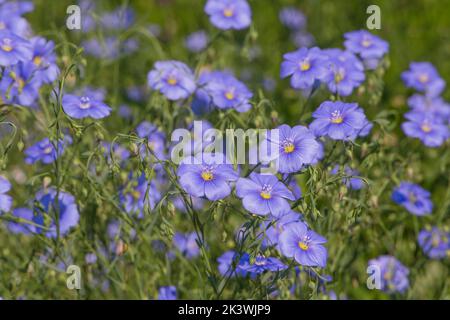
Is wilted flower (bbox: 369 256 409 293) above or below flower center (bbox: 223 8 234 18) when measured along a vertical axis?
below

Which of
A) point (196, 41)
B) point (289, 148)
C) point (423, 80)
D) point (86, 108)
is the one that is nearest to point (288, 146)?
point (289, 148)

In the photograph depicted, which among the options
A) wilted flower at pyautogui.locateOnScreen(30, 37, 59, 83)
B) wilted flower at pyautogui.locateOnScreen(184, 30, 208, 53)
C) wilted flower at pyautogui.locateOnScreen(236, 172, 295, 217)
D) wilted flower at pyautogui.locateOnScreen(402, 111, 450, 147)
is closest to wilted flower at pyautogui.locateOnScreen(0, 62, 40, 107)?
wilted flower at pyautogui.locateOnScreen(30, 37, 59, 83)

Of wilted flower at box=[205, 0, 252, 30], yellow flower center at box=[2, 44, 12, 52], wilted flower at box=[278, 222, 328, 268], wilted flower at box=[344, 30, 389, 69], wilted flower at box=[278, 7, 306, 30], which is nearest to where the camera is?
wilted flower at box=[278, 222, 328, 268]

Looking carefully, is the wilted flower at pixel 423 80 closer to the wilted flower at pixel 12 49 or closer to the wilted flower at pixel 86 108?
the wilted flower at pixel 86 108

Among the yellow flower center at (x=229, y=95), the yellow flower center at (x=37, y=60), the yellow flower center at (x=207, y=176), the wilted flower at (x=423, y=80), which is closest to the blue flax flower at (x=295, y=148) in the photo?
the yellow flower center at (x=207, y=176)

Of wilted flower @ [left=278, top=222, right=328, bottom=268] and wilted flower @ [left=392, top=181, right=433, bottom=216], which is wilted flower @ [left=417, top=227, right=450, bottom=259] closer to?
wilted flower @ [left=392, top=181, right=433, bottom=216]

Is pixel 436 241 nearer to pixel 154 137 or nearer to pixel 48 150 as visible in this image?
pixel 154 137
